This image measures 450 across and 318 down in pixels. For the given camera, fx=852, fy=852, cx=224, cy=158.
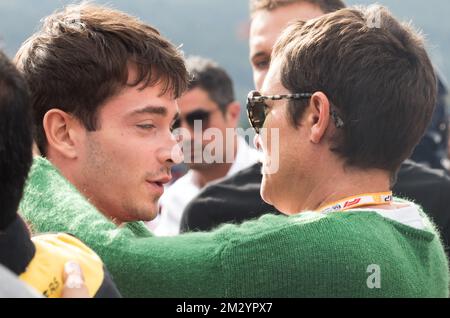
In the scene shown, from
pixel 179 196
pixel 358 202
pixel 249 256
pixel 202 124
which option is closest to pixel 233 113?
pixel 202 124

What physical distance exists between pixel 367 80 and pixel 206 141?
3292 mm

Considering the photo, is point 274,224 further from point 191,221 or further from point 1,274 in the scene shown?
point 191,221

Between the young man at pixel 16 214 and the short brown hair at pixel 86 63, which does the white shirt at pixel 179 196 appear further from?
the young man at pixel 16 214

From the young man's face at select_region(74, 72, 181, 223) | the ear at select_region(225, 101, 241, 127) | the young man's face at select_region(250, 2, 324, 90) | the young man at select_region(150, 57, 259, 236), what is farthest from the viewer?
the ear at select_region(225, 101, 241, 127)

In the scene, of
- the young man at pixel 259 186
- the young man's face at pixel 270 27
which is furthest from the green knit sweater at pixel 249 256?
the young man's face at pixel 270 27

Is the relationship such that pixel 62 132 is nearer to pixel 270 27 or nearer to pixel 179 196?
pixel 270 27

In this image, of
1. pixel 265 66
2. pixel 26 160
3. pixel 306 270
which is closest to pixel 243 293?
pixel 306 270

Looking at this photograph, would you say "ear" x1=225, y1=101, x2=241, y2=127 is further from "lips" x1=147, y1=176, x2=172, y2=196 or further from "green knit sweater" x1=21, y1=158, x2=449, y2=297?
"green knit sweater" x1=21, y1=158, x2=449, y2=297

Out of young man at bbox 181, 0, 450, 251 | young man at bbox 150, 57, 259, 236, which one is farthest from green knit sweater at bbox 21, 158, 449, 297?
young man at bbox 150, 57, 259, 236

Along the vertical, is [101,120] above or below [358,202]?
above

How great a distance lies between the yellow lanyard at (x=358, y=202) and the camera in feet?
8.13

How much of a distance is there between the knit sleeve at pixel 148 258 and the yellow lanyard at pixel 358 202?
467 millimetres

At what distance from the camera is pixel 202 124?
5.84 metres

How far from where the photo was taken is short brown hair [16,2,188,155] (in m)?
2.70
